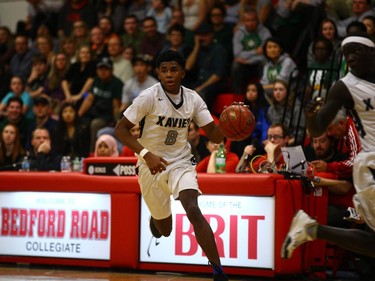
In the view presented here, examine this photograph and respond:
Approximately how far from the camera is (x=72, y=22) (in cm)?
1506

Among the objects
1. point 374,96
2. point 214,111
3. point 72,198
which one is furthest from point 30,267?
point 374,96

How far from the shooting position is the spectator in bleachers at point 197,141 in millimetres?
10367

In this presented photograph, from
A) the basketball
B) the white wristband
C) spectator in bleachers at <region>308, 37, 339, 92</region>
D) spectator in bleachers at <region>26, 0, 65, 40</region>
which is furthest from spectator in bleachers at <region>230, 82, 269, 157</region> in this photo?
spectator in bleachers at <region>26, 0, 65, 40</region>

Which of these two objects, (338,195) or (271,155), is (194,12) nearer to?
(271,155)

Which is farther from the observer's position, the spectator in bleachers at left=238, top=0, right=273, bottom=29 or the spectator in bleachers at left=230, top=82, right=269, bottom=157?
the spectator in bleachers at left=238, top=0, right=273, bottom=29

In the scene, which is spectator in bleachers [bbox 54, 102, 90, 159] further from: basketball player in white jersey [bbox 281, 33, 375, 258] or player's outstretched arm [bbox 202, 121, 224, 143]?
basketball player in white jersey [bbox 281, 33, 375, 258]

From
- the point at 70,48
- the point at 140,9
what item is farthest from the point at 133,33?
the point at 70,48

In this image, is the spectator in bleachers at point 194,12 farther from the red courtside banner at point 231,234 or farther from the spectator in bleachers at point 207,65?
the red courtside banner at point 231,234

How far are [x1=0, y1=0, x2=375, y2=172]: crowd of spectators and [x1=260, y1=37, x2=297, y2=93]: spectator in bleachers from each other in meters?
0.02

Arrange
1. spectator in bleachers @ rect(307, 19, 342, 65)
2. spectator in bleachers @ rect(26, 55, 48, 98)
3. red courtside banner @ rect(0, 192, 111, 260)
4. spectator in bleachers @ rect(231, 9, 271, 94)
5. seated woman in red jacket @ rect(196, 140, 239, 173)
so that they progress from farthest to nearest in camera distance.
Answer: spectator in bleachers @ rect(26, 55, 48, 98) < spectator in bleachers @ rect(231, 9, 271, 94) < spectator in bleachers @ rect(307, 19, 342, 65) < seated woman in red jacket @ rect(196, 140, 239, 173) < red courtside banner @ rect(0, 192, 111, 260)

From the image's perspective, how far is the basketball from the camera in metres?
7.24

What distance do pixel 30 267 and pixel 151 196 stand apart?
2630mm

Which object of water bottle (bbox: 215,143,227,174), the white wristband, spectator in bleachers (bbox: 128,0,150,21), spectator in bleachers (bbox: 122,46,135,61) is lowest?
water bottle (bbox: 215,143,227,174)

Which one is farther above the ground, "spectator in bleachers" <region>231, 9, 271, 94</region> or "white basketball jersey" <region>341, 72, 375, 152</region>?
"spectator in bleachers" <region>231, 9, 271, 94</region>
